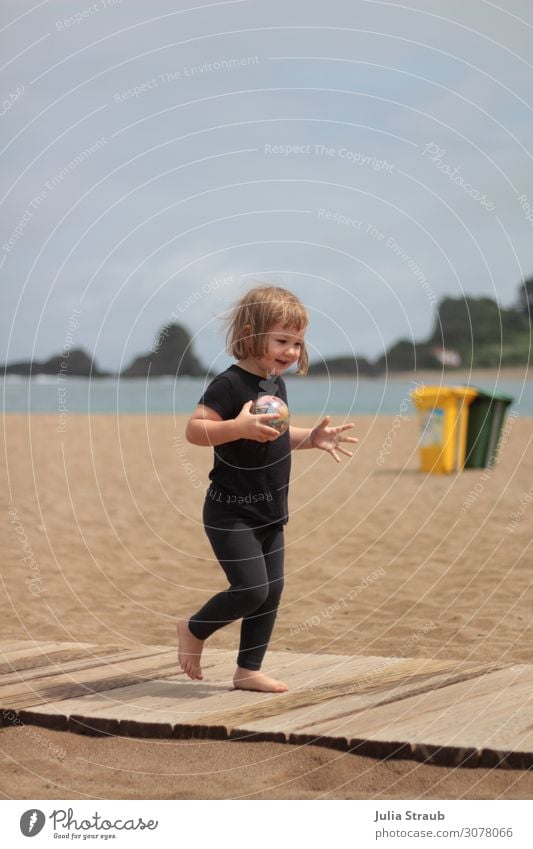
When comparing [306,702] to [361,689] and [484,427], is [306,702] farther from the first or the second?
[484,427]

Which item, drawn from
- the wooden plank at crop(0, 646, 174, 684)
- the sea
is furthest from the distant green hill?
the wooden plank at crop(0, 646, 174, 684)

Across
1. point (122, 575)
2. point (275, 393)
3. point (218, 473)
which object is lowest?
point (122, 575)

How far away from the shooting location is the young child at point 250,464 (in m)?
5.06

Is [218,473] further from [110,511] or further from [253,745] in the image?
[110,511]

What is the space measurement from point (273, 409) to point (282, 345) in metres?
0.33

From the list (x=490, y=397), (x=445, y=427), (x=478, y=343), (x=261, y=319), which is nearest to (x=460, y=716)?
(x=261, y=319)

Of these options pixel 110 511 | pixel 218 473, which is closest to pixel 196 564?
pixel 110 511

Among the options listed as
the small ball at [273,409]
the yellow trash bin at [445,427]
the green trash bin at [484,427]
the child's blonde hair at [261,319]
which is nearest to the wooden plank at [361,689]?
the small ball at [273,409]

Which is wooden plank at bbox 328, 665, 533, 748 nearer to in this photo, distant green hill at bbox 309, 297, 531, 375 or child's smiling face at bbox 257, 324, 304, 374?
child's smiling face at bbox 257, 324, 304, 374

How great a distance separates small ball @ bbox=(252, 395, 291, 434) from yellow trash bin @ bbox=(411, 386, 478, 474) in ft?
42.2

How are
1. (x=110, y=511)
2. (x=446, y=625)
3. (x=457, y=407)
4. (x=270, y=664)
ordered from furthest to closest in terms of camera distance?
(x=457, y=407), (x=110, y=511), (x=446, y=625), (x=270, y=664)
